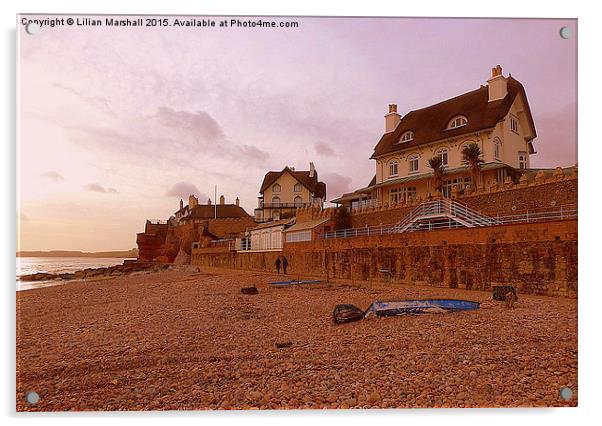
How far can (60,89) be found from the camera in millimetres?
4438

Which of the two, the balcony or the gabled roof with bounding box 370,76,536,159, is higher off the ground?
the gabled roof with bounding box 370,76,536,159

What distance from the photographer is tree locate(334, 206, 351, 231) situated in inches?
274

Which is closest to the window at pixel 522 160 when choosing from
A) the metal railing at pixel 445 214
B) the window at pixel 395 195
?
the metal railing at pixel 445 214

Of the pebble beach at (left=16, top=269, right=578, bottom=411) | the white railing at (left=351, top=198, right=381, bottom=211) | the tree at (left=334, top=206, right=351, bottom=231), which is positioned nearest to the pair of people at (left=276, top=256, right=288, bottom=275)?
the tree at (left=334, top=206, right=351, bottom=231)

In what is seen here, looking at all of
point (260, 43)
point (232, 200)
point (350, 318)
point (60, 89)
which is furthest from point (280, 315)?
point (60, 89)

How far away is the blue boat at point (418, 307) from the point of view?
4734mm

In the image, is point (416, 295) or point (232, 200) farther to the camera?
point (232, 200)

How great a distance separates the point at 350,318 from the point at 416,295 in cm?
106

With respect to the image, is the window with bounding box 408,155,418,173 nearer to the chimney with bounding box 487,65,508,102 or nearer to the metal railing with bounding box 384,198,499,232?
the metal railing with bounding box 384,198,499,232

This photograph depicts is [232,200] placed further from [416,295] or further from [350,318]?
[416,295]

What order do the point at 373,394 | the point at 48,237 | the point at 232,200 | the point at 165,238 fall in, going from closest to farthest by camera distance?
the point at 373,394
the point at 48,237
the point at 232,200
the point at 165,238

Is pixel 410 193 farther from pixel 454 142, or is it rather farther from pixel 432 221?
pixel 454 142

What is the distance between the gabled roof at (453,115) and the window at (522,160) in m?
0.60

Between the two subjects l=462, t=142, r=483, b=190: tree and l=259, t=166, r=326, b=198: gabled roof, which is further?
l=462, t=142, r=483, b=190: tree
